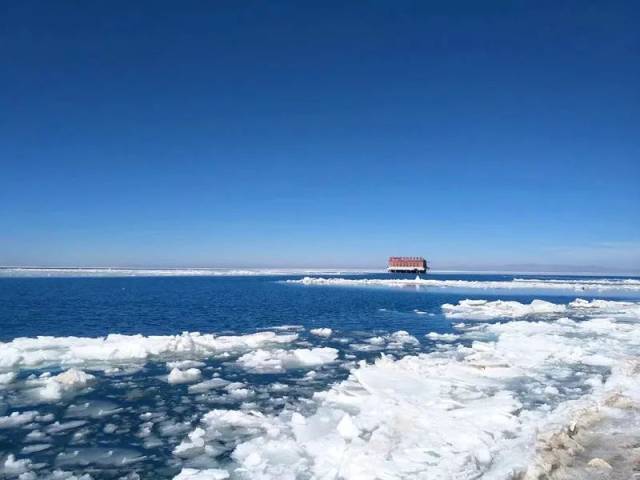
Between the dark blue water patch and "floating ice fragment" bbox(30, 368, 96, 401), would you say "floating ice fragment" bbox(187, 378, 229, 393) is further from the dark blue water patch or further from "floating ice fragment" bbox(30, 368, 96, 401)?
the dark blue water patch

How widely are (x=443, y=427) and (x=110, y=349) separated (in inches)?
399

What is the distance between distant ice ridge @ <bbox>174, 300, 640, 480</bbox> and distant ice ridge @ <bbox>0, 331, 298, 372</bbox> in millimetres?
5382

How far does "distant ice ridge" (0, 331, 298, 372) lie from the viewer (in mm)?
12945

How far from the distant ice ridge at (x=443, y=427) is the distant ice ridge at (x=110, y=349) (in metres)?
5.38

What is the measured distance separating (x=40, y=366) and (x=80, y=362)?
3.19 ft

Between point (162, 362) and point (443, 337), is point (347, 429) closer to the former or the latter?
point (162, 362)

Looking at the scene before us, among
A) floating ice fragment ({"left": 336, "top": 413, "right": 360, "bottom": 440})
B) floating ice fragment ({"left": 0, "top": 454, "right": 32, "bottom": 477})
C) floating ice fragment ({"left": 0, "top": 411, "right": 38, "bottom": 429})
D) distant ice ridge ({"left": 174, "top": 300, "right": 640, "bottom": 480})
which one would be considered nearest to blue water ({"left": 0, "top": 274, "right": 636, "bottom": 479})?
floating ice fragment ({"left": 0, "top": 454, "right": 32, "bottom": 477})

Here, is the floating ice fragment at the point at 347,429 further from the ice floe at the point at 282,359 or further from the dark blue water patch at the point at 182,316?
the dark blue water patch at the point at 182,316

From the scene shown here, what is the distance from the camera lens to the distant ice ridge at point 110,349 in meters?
12.9

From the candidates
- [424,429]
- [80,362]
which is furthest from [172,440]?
[80,362]

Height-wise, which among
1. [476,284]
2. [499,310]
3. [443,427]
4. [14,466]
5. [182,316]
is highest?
[476,284]

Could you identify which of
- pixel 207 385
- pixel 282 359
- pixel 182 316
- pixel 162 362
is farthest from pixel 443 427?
pixel 182 316

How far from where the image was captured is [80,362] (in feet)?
43.2

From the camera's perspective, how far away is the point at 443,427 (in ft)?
26.2
